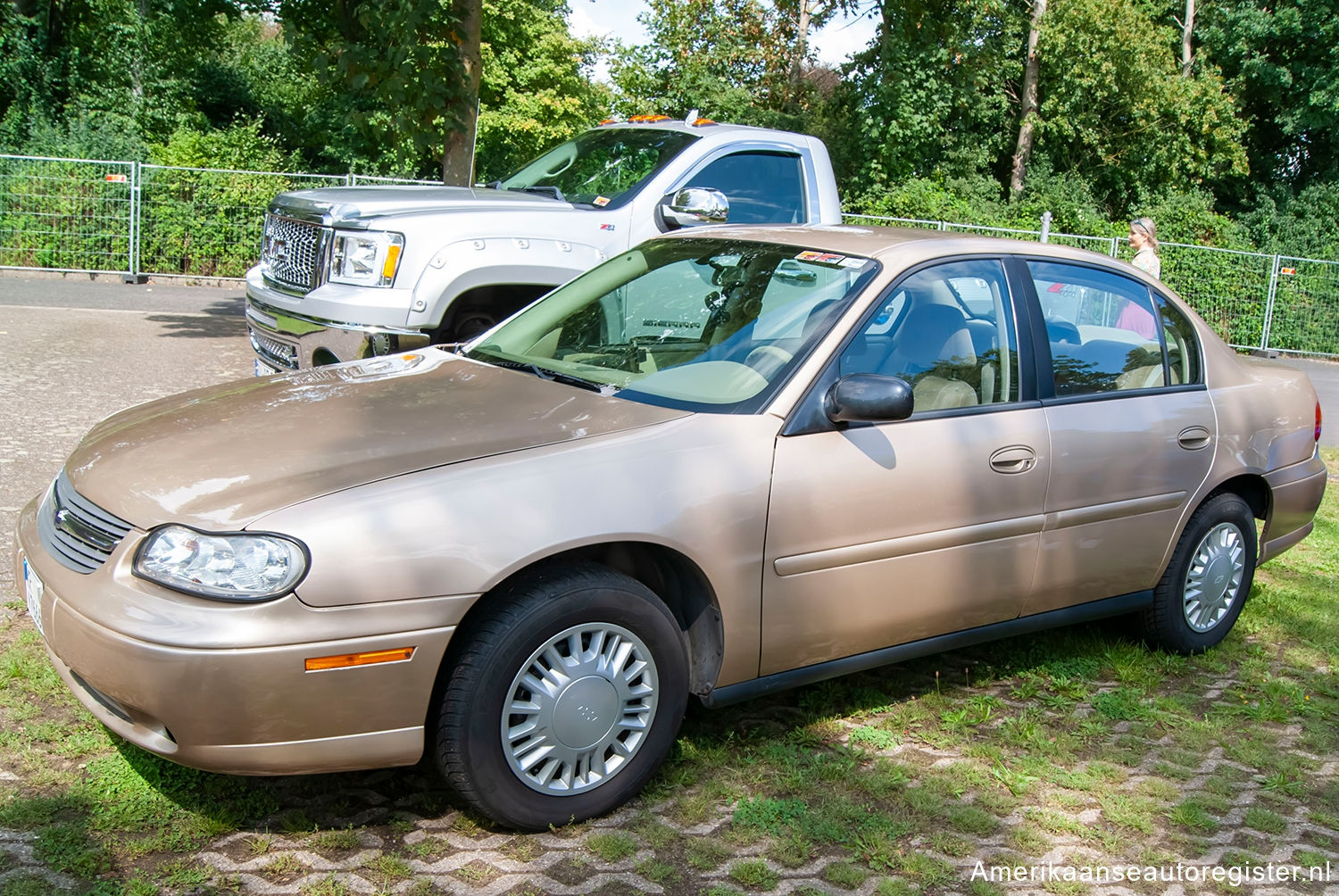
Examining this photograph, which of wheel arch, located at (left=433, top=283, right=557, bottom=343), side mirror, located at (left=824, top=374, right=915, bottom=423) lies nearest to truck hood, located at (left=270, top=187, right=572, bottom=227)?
wheel arch, located at (left=433, top=283, right=557, bottom=343)

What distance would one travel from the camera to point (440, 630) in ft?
9.89

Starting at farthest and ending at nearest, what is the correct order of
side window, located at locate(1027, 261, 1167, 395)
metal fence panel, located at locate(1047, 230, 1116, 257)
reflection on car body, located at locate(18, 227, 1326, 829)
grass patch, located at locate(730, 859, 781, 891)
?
1. metal fence panel, located at locate(1047, 230, 1116, 257)
2. side window, located at locate(1027, 261, 1167, 395)
3. grass patch, located at locate(730, 859, 781, 891)
4. reflection on car body, located at locate(18, 227, 1326, 829)

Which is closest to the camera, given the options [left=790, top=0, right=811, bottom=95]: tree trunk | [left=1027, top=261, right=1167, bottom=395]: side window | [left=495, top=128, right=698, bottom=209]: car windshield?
[left=1027, top=261, right=1167, bottom=395]: side window

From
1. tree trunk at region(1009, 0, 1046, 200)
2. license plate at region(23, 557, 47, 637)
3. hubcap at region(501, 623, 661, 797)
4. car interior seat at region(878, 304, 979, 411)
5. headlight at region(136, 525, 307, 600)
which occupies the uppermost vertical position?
tree trunk at region(1009, 0, 1046, 200)

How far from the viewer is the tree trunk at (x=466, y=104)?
10273mm

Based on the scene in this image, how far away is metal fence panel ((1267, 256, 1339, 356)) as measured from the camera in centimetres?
1892

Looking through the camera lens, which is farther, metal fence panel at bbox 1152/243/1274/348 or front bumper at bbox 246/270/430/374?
metal fence panel at bbox 1152/243/1274/348

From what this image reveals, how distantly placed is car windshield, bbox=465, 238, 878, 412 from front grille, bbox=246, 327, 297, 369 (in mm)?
2709

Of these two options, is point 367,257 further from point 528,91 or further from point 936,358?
point 528,91

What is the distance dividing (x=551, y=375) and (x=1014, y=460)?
1.63 meters

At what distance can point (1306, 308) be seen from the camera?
19.1 metres

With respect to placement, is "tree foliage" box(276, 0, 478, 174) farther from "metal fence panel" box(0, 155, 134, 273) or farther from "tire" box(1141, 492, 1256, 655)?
"tire" box(1141, 492, 1256, 655)

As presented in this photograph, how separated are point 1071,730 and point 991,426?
3.87 feet

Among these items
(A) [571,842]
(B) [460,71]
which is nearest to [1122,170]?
(B) [460,71]
